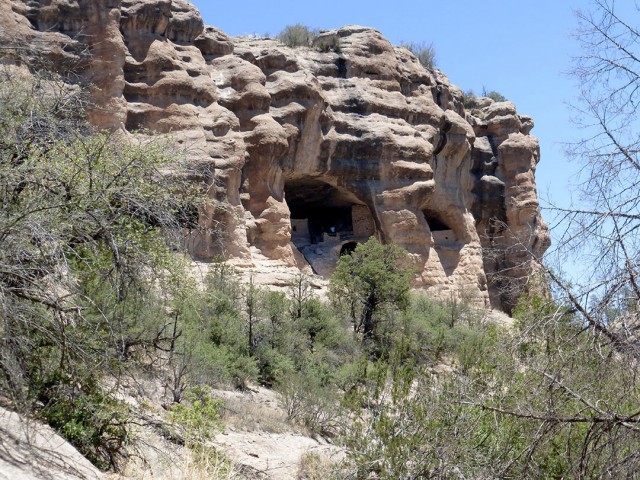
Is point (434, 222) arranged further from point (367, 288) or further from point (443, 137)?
point (367, 288)

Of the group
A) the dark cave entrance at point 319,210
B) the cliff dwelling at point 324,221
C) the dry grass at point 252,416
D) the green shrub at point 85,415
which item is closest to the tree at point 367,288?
the cliff dwelling at point 324,221

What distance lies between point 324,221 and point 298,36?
21.2 feet

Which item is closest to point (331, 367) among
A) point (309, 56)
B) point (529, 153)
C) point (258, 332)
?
point (258, 332)

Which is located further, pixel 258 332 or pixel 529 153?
pixel 529 153

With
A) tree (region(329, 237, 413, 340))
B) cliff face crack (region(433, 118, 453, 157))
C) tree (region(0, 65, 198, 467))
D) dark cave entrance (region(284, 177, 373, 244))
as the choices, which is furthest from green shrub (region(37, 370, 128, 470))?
cliff face crack (region(433, 118, 453, 157))

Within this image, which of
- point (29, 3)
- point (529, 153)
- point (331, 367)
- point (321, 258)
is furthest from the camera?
point (529, 153)

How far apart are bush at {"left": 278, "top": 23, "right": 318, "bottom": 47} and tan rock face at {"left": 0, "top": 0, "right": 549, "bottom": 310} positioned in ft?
2.23

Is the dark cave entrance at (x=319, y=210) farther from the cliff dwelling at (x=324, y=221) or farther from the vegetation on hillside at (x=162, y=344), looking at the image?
the vegetation on hillside at (x=162, y=344)

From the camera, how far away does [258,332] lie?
1953 centimetres

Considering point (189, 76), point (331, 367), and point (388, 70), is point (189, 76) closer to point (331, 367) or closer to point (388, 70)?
point (388, 70)

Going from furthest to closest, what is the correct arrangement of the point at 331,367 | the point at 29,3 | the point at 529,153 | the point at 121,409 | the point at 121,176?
the point at 529,153, the point at 29,3, the point at 331,367, the point at 121,176, the point at 121,409

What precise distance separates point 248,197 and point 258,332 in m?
7.50

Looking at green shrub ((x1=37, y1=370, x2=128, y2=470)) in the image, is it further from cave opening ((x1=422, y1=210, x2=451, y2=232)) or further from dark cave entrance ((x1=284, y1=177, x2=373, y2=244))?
cave opening ((x1=422, y1=210, x2=451, y2=232))

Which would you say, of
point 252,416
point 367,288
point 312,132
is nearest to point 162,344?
point 252,416
